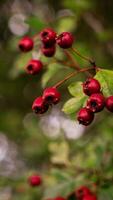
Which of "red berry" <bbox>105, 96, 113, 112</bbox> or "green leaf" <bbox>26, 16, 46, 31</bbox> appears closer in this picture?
"red berry" <bbox>105, 96, 113, 112</bbox>

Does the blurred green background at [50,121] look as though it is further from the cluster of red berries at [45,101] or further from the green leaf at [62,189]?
the cluster of red berries at [45,101]

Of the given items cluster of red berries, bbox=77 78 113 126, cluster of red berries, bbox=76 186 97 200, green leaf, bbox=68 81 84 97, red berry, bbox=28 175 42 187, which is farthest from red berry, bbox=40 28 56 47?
red berry, bbox=28 175 42 187

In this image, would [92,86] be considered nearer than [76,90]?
Yes

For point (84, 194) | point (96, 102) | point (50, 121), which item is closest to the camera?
point (96, 102)

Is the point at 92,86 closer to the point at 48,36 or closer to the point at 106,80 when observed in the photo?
the point at 106,80

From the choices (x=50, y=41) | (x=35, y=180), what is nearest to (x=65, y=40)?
(x=50, y=41)

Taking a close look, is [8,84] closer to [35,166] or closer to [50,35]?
[35,166]

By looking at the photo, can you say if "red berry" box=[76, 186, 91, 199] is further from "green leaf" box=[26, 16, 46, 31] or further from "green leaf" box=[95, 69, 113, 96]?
"green leaf" box=[26, 16, 46, 31]

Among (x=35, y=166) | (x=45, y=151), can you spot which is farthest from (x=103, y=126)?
(x=35, y=166)
